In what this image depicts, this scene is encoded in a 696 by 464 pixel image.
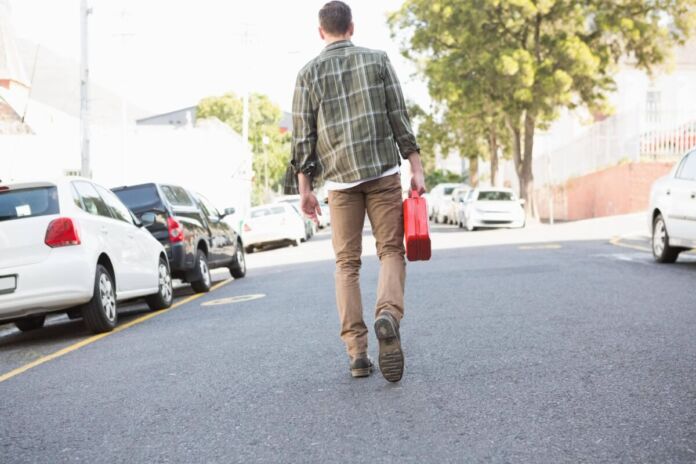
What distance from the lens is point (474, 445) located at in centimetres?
416

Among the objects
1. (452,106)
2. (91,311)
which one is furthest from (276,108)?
(91,311)

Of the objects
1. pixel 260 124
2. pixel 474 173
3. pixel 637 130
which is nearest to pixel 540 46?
pixel 637 130

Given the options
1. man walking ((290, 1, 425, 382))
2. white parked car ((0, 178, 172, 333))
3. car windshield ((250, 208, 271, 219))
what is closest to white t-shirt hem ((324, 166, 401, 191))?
man walking ((290, 1, 425, 382))

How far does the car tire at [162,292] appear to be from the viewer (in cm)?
1153

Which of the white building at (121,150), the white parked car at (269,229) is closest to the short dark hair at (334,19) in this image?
the white building at (121,150)

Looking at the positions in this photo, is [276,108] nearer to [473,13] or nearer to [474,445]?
[473,13]

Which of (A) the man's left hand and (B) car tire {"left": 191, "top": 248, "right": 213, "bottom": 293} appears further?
(B) car tire {"left": 191, "top": 248, "right": 213, "bottom": 293}

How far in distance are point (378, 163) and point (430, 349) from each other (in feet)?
5.32

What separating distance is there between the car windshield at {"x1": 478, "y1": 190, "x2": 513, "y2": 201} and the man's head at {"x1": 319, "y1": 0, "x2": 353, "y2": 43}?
26.8 meters

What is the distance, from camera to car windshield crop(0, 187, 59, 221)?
8.96 m

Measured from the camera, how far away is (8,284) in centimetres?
866

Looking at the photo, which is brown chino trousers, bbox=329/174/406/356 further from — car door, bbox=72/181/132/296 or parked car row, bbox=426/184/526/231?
parked car row, bbox=426/184/526/231

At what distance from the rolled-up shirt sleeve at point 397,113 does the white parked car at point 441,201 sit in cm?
3583

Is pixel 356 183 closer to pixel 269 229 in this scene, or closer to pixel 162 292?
pixel 162 292
